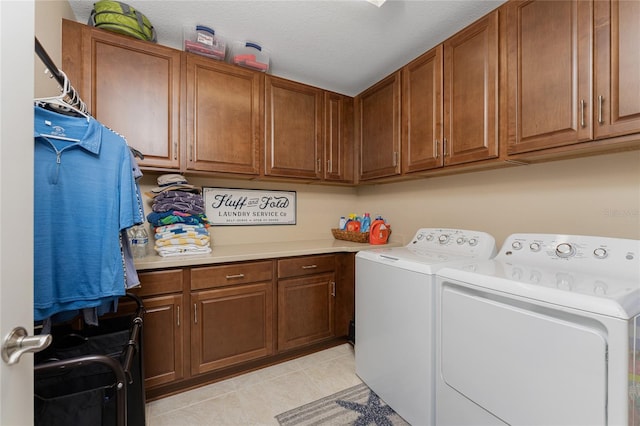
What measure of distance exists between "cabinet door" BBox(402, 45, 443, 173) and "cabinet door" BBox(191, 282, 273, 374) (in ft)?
4.80

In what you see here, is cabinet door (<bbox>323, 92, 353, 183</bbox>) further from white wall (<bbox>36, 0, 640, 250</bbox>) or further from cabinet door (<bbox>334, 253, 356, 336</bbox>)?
cabinet door (<bbox>334, 253, 356, 336</bbox>)

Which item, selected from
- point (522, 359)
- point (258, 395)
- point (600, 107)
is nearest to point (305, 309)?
point (258, 395)

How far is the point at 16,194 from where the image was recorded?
1.76 feet

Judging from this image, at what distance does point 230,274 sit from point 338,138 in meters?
1.58

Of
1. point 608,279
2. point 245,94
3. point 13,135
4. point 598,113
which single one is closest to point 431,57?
point 598,113

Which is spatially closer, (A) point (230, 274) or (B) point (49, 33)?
(B) point (49, 33)

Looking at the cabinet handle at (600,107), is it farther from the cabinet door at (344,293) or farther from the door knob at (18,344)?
the door knob at (18,344)

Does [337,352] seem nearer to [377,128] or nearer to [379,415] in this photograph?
[379,415]

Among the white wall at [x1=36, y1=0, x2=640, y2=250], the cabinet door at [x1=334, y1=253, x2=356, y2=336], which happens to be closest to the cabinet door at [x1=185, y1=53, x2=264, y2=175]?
the white wall at [x1=36, y1=0, x2=640, y2=250]

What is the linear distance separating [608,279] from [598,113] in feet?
2.39

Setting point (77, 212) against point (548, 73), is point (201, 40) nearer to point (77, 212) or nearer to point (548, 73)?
point (77, 212)

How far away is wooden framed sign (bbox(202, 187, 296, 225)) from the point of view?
2355 mm

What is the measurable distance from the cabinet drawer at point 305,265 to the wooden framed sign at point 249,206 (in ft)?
2.05

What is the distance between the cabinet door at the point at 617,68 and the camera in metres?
1.12
